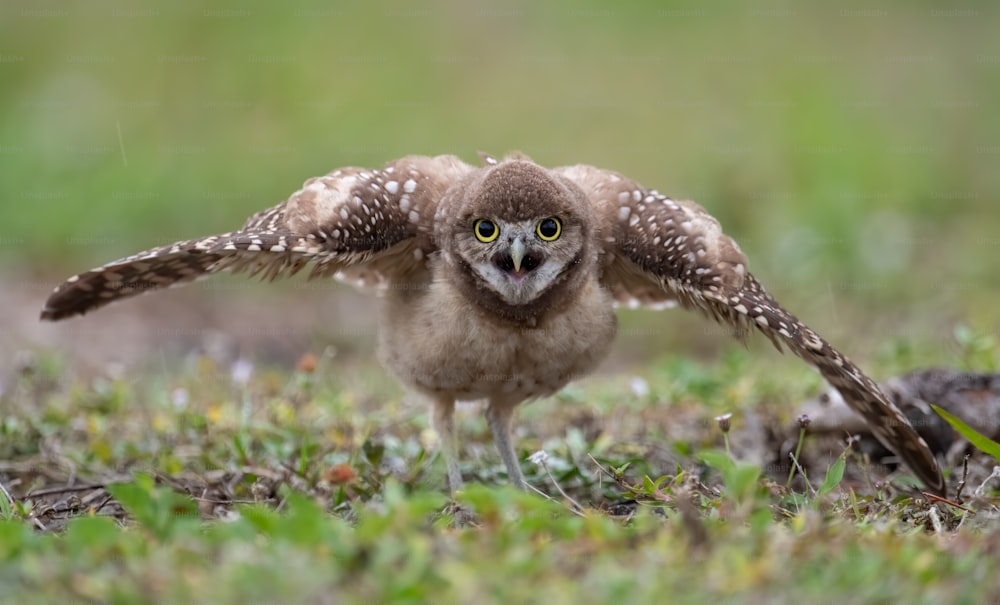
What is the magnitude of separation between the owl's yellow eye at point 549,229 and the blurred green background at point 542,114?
4861 millimetres

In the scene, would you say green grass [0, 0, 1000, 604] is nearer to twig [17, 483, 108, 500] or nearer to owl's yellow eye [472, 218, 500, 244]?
twig [17, 483, 108, 500]

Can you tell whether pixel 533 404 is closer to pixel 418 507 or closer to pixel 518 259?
pixel 518 259

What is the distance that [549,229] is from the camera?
507cm

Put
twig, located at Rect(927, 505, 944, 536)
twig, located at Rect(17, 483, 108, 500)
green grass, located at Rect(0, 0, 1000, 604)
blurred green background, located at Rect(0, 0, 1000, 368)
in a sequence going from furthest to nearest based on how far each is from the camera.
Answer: blurred green background, located at Rect(0, 0, 1000, 368)
twig, located at Rect(17, 483, 108, 500)
twig, located at Rect(927, 505, 944, 536)
green grass, located at Rect(0, 0, 1000, 604)

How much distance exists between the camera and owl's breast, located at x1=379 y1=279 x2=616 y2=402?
5.21 metres

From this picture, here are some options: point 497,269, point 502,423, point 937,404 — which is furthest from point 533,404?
point 937,404

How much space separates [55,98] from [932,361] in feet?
34.0

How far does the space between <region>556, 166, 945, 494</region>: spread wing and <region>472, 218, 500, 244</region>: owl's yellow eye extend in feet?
2.29

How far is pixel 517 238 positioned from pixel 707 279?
0.87m

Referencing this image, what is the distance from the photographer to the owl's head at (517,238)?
4980 mm

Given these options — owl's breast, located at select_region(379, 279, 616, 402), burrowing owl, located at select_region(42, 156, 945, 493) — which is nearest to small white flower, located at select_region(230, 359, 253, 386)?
burrowing owl, located at select_region(42, 156, 945, 493)

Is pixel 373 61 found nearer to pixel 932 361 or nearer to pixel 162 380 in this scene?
pixel 162 380

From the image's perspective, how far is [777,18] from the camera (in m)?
14.8

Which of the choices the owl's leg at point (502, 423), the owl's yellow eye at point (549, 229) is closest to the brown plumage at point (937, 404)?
the owl's leg at point (502, 423)
